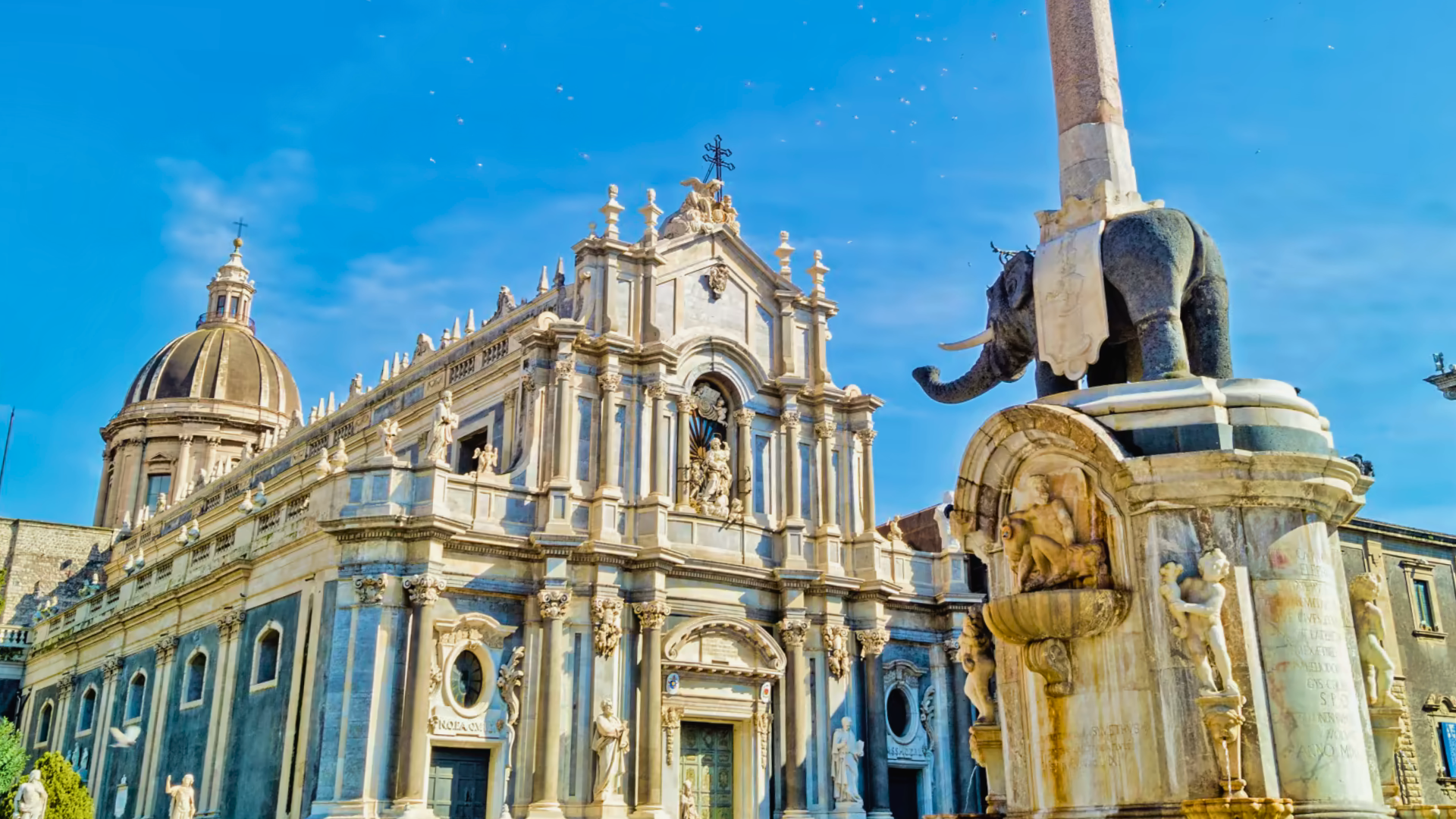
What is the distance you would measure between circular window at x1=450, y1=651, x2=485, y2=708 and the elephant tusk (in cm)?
1685

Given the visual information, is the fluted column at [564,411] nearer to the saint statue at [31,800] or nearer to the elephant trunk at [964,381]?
the saint statue at [31,800]

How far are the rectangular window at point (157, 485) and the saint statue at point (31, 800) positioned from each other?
3148 cm

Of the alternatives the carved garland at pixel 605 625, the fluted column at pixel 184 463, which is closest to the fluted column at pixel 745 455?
the carved garland at pixel 605 625

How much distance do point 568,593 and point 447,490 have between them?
11.1 feet

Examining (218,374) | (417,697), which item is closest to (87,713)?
(417,697)

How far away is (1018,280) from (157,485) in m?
55.0

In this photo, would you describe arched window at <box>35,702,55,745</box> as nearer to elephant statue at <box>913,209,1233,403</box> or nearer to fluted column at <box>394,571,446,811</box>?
fluted column at <box>394,571,446,811</box>

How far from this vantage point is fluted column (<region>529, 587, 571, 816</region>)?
27.9m

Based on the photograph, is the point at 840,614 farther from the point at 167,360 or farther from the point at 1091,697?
the point at 167,360

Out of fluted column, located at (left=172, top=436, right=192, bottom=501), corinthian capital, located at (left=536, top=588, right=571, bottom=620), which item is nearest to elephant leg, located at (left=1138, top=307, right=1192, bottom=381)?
corinthian capital, located at (left=536, top=588, right=571, bottom=620)

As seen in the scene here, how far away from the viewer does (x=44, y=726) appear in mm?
43250

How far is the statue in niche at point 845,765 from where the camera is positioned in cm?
3145

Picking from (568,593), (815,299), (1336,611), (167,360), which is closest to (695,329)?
(815,299)

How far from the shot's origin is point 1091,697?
36.2ft
